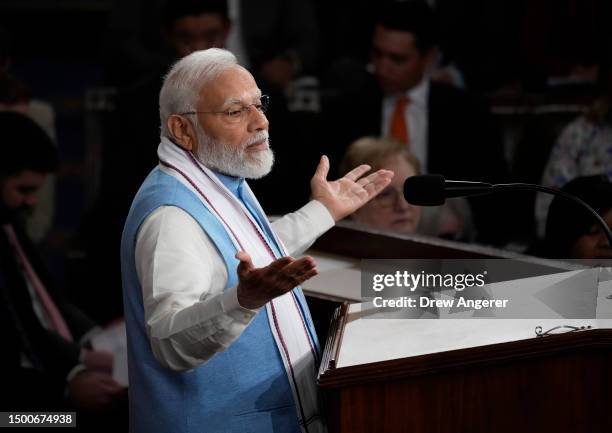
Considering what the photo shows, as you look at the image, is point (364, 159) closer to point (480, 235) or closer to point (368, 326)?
point (480, 235)

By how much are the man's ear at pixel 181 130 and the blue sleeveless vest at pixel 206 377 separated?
4.7 inches

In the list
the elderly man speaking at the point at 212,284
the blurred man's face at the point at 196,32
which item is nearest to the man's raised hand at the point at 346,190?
the elderly man speaking at the point at 212,284

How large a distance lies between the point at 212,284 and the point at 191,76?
0.42m

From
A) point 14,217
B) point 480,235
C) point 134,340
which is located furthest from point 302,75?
point 134,340

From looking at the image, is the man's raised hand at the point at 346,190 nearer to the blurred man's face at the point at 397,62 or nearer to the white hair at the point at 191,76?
the white hair at the point at 191,76

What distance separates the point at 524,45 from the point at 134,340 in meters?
3.49

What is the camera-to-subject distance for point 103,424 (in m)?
3.28

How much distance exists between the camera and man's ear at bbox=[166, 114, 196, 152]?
2.14m

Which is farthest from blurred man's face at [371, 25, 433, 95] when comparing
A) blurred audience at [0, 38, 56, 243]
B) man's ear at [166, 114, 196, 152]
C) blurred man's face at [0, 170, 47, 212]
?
man's ear at [166, 114, 196, 152]

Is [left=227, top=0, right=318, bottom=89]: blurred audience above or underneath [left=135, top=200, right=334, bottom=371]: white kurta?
above

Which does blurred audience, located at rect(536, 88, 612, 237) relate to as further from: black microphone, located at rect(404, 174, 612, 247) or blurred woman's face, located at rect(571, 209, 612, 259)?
black microphone, located at rect(404, 174, 612, 247)

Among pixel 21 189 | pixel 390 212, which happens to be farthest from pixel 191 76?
pixel 21 189

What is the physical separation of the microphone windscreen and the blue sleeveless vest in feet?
1.24

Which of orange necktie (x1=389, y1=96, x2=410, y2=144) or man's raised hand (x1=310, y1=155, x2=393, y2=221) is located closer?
man's raised hand (x1=310, y1=155, x2=393, y2=221)
